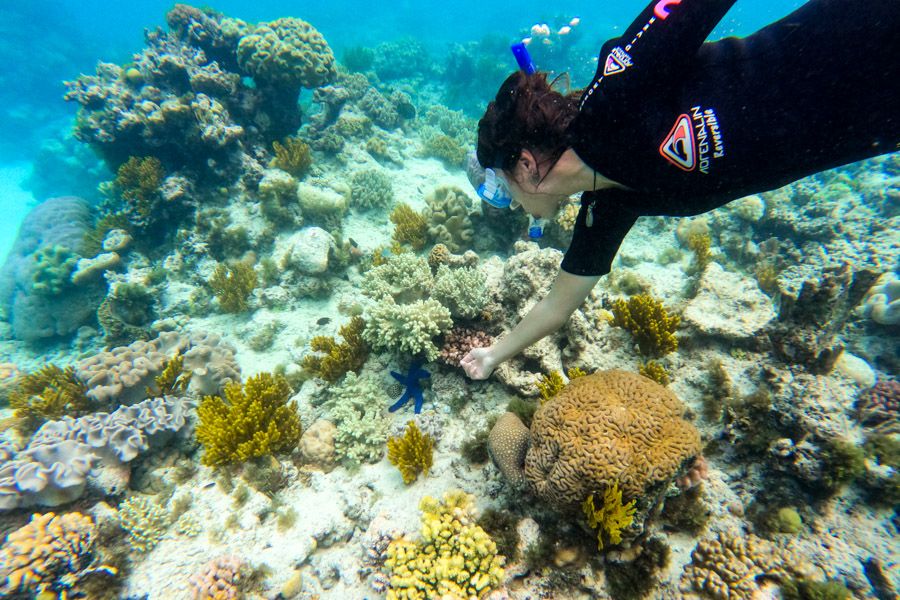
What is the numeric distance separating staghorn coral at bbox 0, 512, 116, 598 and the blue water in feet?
46.4

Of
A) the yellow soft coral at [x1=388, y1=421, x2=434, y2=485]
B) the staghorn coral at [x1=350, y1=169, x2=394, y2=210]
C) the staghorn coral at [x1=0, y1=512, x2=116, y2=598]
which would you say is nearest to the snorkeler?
the yellow soft coral at [x1=388, y1=421, x2=434, y2=485]

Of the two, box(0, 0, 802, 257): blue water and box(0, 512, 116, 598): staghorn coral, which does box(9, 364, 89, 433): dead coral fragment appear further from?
box(0, 0, 802, 257): blue water

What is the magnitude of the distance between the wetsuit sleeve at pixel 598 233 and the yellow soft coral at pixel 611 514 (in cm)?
172

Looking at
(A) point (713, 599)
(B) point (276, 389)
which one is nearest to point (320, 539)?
(B) point (276, 389)

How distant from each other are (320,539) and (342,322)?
3754 millimetres

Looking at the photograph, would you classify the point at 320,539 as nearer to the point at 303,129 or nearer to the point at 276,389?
the point at 276,389

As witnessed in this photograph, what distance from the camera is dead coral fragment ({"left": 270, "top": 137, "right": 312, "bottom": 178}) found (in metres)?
9.77

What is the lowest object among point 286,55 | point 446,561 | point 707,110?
point 446,561

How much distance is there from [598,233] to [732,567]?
2982 mm

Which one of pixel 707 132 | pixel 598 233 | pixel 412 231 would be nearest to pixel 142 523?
pixel 598 233

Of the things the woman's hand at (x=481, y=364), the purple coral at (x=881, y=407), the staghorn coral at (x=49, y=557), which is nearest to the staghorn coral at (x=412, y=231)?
the woman's hand at (x=481, y=364)

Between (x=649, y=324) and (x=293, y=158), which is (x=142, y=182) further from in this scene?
(x=649, y=324)

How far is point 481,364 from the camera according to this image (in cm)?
376

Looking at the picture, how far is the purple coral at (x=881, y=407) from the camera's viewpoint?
356cm
